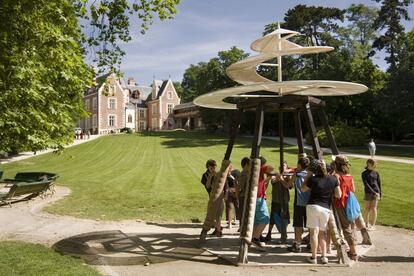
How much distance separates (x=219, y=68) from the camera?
5697cm

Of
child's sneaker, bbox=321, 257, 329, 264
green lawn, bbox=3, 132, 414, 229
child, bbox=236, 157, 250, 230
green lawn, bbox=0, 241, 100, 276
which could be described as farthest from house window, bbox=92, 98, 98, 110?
child's sneaker, bbox=321, 257, 329, 264

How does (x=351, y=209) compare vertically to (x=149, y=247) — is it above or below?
above

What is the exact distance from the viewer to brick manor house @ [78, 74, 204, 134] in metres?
76.0

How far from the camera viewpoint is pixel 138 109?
8894cm

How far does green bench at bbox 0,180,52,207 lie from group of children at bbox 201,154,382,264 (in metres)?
7.38

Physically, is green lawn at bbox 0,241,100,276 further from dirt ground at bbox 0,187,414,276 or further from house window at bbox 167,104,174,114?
house window at bbox 167,104,174,114

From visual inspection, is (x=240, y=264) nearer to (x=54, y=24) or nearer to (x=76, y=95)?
→ (x=76, y=95)

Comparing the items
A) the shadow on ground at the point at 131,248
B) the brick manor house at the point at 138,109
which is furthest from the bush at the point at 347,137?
the brick manor house at the point at 138,109

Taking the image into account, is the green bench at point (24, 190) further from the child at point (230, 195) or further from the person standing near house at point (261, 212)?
the person standing near house at point (261, 212)

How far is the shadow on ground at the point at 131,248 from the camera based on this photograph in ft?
25.5

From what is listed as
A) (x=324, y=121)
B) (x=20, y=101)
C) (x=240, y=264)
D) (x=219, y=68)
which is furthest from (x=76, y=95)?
(x=219, y=68)

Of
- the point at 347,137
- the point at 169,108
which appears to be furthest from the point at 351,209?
the point at 169,108

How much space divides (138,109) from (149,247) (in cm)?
8191

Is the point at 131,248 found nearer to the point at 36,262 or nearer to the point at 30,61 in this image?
the point at 36,262
